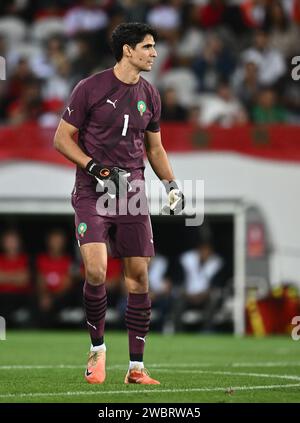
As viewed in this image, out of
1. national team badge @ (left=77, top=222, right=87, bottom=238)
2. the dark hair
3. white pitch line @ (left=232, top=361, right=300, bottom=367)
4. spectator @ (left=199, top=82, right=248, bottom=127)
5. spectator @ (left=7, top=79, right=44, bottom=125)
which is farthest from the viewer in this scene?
spectator @ (left=7, top=79, right=44, bottom=125)

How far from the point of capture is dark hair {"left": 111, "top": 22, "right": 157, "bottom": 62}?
7.92m

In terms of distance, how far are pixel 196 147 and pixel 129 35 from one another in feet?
25.9

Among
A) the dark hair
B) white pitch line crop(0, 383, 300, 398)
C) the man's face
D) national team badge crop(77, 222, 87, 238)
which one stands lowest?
white pitch line crop(0, 383, 300, 398)

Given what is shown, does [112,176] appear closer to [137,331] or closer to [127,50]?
[127,50]

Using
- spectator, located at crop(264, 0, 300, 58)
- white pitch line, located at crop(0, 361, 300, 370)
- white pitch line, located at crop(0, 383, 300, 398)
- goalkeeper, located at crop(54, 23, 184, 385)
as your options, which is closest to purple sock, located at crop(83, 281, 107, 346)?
goalkeeper, located at crop(54, 23, 184, 385)

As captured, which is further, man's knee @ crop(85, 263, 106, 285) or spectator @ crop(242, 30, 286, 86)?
spectator @ crop(242, 30, 286, 86)

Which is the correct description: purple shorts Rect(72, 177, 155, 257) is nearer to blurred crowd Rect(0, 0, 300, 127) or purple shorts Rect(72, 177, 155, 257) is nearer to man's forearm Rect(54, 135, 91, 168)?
man's forearm Rect(54, 135, 91, 168)

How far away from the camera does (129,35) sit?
7.94m

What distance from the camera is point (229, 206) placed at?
15977 mm

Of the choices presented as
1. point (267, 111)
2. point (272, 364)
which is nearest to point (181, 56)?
point (267, 111)

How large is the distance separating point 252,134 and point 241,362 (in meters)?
6.04

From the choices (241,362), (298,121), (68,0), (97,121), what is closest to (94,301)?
(97,121)

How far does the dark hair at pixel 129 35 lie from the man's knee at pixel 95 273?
1.39 meters
